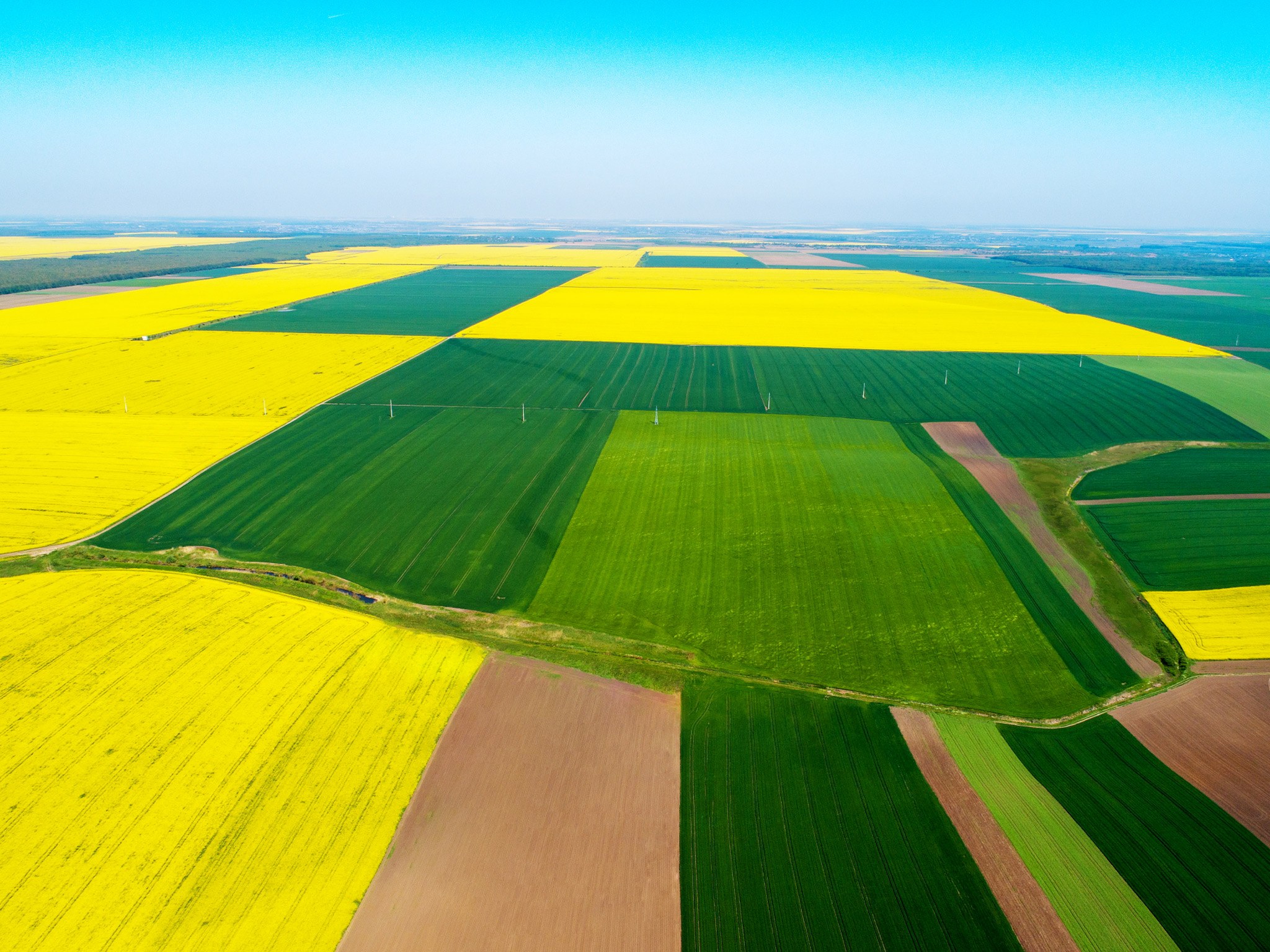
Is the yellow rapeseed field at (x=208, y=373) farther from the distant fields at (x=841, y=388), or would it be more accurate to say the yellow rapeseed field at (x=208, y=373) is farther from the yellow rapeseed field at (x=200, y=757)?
the yellow rapeseed field at (x=200, y=757)

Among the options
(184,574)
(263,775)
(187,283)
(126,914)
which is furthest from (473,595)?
(187,283)

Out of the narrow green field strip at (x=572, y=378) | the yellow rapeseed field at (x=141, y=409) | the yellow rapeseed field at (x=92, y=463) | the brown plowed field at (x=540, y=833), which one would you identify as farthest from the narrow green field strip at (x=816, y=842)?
the narrow green field strip at (x=572, y=378)

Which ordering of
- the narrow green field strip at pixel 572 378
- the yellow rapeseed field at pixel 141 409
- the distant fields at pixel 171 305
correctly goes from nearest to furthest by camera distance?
the yellow rapeseed field at pixel 141 409
the narrow green field strip at pixel 572 378
the distant fields at pixel 171 305

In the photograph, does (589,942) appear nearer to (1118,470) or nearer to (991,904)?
(991,904)

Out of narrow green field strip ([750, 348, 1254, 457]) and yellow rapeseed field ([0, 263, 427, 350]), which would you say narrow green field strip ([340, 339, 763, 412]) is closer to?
narrow green field strip ([750, 348, 1254, 457])

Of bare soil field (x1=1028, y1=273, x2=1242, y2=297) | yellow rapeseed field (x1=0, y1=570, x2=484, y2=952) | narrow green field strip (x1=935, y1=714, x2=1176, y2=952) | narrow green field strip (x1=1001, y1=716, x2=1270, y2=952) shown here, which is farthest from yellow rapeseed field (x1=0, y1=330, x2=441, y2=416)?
bare soil field (x1=1028, y1=273, x2=1242, y2=297)

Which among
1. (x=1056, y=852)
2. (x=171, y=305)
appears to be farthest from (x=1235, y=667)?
(x=171, y=305)
